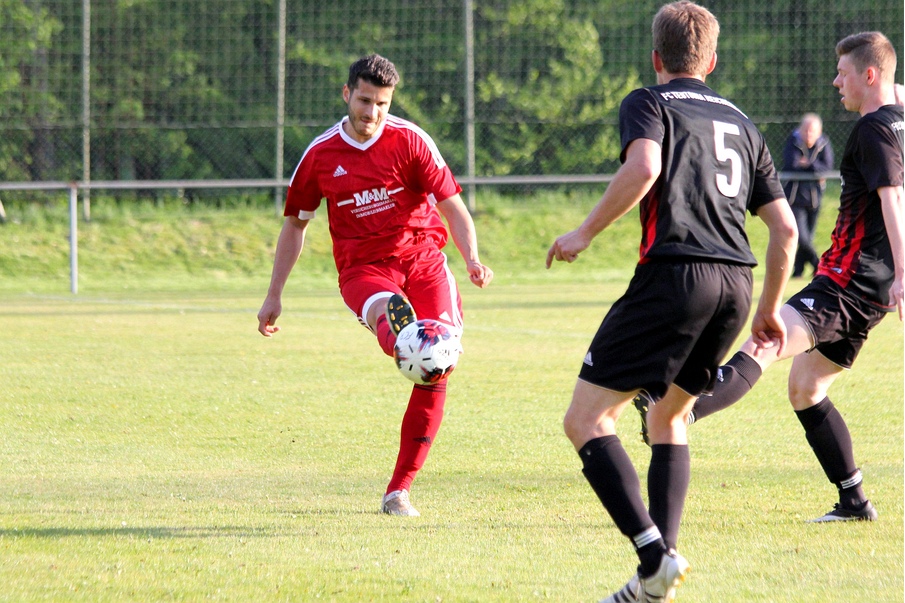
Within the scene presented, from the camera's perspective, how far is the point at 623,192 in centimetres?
354

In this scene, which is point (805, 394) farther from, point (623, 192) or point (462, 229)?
point (623, 192)

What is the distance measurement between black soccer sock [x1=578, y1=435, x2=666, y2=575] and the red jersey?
1974 millimetres

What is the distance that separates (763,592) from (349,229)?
260cm

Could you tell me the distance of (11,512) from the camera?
496 centimetres

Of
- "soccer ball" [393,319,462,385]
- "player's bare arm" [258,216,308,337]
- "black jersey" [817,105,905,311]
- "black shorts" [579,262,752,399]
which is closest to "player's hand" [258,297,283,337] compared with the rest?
"player's bare arm" [258,216,308,337]

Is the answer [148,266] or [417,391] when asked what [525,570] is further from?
[148,266]

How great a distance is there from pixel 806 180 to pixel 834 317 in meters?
13.0

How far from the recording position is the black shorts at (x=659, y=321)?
12.0 feet

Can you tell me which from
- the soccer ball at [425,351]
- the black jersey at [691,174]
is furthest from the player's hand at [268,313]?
the black jersey at [691,174]

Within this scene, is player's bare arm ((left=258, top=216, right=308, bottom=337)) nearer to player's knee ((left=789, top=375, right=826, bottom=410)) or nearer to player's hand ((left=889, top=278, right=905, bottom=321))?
player's knee ((left=789, top=375, right=826, bottom=410))

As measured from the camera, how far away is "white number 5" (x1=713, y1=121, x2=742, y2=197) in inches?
148

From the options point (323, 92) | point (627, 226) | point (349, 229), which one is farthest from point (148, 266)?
point (349, 229)

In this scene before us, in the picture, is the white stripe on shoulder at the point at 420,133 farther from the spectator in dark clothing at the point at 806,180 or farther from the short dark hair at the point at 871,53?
the spectator in dark clothing at the point at 806,180

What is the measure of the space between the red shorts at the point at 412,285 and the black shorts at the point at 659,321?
1628 millimetres
